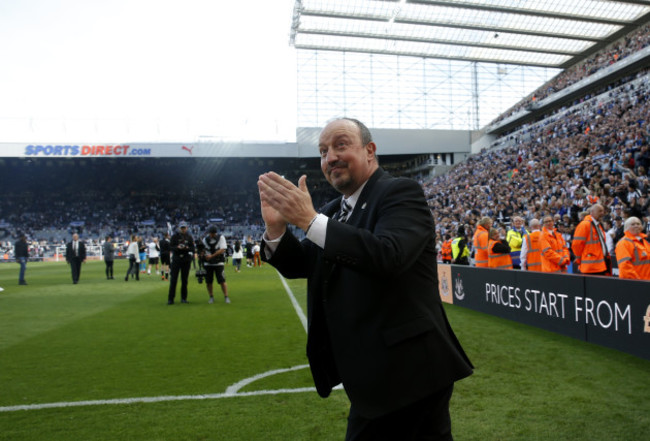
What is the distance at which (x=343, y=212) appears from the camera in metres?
2.11

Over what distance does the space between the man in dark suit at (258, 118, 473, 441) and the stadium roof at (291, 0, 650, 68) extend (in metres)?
34.4

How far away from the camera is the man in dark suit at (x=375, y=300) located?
162cm

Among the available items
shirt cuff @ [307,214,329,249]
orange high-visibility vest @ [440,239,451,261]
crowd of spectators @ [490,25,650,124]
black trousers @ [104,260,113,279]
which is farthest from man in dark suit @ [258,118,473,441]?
crowd of spectators @ [490,25,650,124]

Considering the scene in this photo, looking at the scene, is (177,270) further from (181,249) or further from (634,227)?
(634,227)

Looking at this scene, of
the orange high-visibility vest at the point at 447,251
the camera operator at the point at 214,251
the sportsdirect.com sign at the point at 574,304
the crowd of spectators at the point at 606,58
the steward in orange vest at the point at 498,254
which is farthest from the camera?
the crowd of spectators at the point at 606,58

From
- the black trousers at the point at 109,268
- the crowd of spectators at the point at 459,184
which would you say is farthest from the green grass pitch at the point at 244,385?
the black trousers at the point at 109,268

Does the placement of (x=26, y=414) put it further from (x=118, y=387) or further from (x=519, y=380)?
(x=519, y=380)

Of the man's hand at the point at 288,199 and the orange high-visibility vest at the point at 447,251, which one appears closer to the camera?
the man's hand at the point at 288,199

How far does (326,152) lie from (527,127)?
41308 mm

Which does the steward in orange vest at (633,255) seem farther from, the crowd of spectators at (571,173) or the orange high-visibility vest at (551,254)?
the crowd of spectators at (571,173)

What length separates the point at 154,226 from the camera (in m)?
53.8

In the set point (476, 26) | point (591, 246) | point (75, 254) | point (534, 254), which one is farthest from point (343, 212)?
point (476, 26)

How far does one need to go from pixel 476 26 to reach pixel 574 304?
1327 inches

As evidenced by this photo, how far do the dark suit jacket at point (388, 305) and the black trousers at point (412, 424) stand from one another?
0.12m
